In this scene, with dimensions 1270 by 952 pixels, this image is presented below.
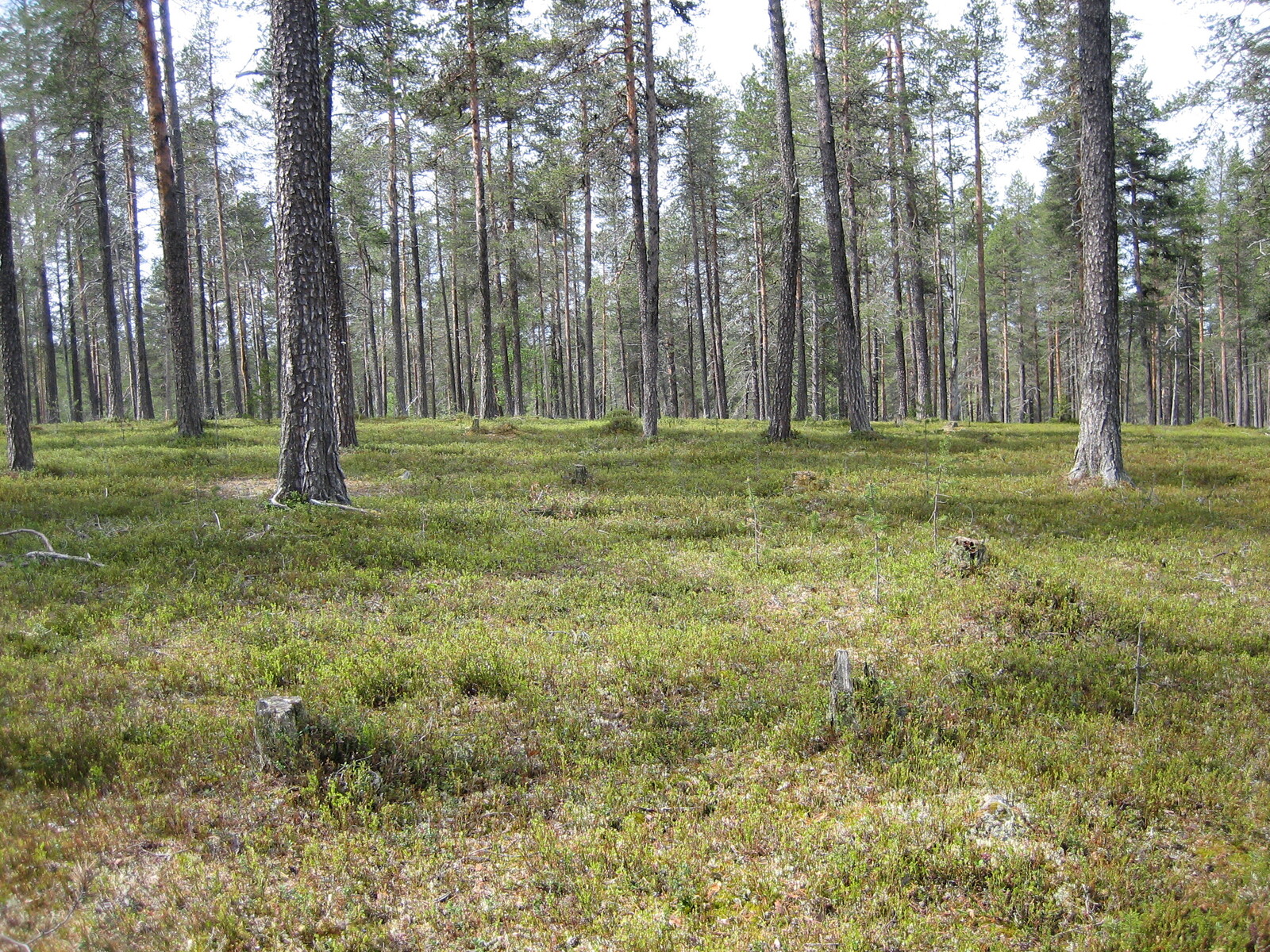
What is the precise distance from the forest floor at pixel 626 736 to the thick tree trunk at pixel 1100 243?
8.06 ft

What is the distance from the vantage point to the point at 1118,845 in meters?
3.44

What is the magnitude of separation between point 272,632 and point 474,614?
1645mm

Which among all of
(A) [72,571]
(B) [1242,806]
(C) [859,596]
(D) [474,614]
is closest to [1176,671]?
(B) [1242,806]

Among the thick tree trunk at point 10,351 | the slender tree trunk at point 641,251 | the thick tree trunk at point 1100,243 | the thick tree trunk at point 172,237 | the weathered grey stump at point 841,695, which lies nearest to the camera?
the weathered grey stump at point 841,695

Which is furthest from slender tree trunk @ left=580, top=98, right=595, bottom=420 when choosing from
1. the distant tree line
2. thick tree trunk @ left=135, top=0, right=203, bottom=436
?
thick tree trunk @ left=135, top=0, right=203, bottom=436

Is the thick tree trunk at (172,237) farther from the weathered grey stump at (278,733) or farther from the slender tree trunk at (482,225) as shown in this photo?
the weathered grey stump at (278,733)

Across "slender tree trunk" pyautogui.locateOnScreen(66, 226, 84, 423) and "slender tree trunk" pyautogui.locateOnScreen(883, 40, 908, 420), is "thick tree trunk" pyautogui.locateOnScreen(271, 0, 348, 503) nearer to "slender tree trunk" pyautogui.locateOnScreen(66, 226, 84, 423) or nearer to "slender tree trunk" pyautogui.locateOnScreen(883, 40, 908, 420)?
"slender tree trunk" pyautogui.locateOnScreen(883, 40, 908, 420)

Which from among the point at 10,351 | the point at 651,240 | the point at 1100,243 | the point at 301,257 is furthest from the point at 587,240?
the point at 301,257

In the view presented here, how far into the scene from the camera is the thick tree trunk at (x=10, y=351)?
38.6 feet

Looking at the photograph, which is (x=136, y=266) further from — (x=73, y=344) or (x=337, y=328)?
(x=337, y=328)

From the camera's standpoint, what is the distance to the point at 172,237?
16094 mm

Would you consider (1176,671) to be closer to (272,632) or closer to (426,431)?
(272,632)

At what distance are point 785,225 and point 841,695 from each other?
47.7 feet

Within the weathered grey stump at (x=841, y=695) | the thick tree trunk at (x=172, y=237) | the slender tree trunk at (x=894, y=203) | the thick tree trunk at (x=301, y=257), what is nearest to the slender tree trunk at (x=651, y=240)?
the slender tree trunk at (x=894, y=203)
